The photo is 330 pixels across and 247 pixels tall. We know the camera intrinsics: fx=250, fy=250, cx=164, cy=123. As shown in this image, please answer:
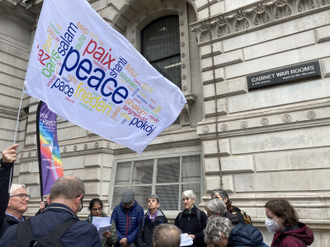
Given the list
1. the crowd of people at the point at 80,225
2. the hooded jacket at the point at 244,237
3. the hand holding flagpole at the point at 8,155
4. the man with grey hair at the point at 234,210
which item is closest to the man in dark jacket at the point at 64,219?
the crowd of people at the point at 80,225

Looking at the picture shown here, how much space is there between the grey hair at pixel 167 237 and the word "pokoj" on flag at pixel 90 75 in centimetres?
225

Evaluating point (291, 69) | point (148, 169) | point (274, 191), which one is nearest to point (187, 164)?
point (148, 169)

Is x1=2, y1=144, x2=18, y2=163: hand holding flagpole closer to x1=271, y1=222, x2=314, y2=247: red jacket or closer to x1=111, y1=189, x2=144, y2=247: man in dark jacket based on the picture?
x1=271, y1=222, x2=314, y2=247: red jacket

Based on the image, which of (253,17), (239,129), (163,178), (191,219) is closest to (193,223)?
(191,219)

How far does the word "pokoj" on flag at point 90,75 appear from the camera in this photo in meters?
3.84

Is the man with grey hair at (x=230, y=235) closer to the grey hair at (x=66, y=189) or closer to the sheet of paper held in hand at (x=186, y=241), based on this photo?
the sheet of paper held in hand at (x=186, y=241)

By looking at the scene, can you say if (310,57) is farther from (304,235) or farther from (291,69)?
(304,235)

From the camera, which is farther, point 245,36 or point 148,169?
point 148,169

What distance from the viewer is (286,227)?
9.48ft

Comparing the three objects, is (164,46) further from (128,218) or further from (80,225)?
(80,225)

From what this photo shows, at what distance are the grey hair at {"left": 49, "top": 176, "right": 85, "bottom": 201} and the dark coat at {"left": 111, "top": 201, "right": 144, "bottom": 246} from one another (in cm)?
322

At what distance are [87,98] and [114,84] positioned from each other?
53 cm

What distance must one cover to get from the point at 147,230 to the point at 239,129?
130 inches

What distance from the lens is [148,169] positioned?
27.5 feet
